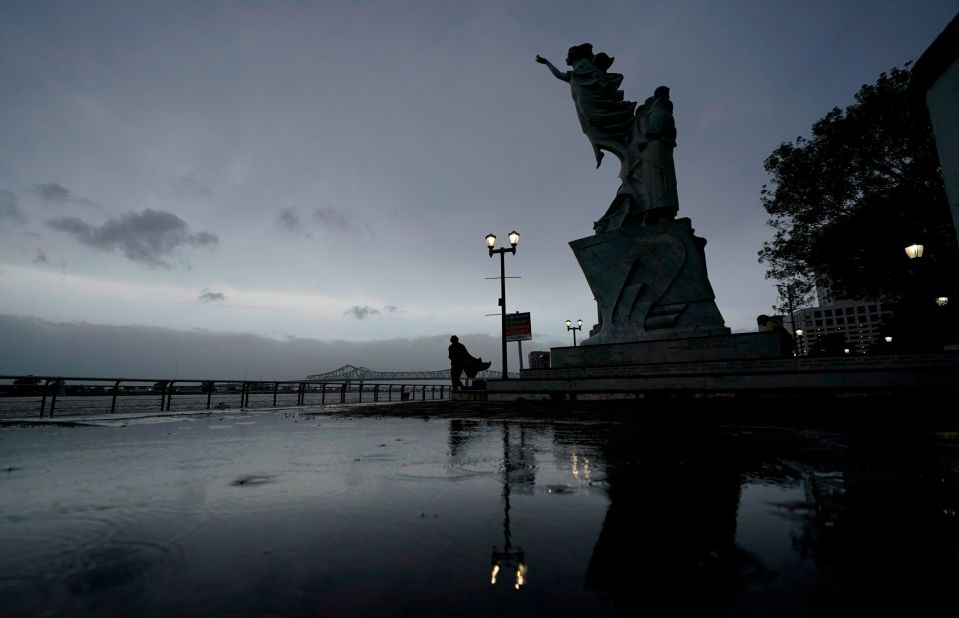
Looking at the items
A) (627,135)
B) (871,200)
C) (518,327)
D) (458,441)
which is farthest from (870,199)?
(458,441)

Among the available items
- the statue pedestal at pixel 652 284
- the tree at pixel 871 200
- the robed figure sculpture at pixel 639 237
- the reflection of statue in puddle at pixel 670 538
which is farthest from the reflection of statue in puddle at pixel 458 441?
the tree at pixel 871 200

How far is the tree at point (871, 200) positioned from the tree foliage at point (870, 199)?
34 millimetres

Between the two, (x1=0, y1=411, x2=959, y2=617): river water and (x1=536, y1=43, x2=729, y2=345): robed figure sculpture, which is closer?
(x1=0, y1=411, x2=959, y2=617): river water

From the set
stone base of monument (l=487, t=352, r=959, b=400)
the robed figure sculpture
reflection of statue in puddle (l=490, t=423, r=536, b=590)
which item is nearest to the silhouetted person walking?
stone base of monument (l=487, t=352, r=959, b=400)

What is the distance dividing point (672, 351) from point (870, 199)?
14003 millimetres

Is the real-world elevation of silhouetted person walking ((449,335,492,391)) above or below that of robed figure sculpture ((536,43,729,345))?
below

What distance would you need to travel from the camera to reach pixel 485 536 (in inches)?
57.5

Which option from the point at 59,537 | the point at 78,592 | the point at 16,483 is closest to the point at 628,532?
the point at 78,592

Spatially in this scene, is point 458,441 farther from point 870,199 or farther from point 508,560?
point 870,199

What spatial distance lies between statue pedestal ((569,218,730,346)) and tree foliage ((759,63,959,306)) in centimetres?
996

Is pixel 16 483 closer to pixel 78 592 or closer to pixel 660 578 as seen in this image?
pixel 78 592

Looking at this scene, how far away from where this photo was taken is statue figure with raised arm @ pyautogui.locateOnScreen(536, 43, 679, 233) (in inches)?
590

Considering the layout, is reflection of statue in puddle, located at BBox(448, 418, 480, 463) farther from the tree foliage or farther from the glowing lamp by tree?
the tree foliage

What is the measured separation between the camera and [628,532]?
1.47m
